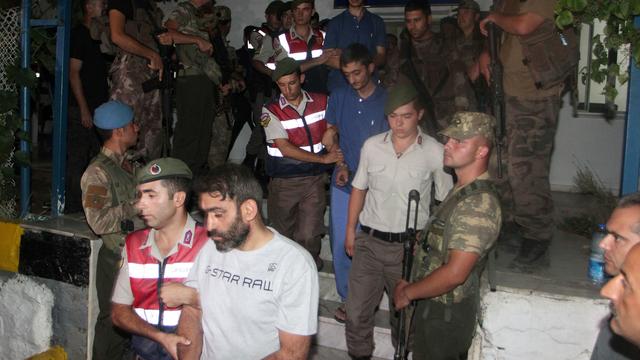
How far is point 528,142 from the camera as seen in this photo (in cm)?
459

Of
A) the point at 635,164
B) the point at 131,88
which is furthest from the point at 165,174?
the point at 635,164

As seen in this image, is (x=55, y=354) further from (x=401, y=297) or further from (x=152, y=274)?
(x=401, y=297)

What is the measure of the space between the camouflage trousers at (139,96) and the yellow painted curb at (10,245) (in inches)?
54.4

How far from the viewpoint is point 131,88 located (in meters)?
5.70

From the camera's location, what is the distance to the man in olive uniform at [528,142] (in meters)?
4.57

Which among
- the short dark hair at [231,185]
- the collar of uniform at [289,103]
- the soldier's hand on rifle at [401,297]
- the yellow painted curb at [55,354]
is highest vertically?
the collar of uniform at [289,103]

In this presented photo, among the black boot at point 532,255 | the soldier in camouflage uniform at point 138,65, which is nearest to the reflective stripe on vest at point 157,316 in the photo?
the soldier in camouflage uniform at point 138,65

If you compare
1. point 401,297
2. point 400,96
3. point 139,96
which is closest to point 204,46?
point 139,96

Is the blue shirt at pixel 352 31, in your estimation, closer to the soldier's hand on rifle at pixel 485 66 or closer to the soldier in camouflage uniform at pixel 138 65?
the soldier's hand on rifle at pixel 485 66

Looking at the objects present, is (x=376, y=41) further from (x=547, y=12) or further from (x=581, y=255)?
(x=581, y=255)

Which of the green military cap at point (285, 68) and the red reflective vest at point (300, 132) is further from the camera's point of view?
the red reflective vest at point (300, 132)

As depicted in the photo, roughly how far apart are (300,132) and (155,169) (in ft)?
5.83

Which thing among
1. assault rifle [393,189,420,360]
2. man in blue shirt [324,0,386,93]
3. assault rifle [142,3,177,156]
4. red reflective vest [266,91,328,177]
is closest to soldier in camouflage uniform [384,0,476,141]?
man in blue shirt [324,0,386,93]

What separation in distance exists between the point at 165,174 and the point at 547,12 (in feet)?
9.01
